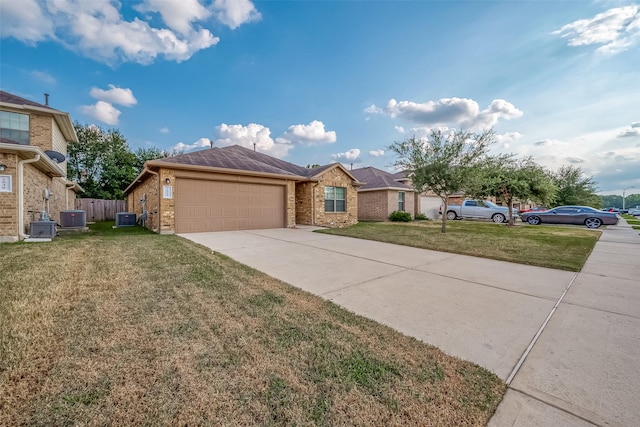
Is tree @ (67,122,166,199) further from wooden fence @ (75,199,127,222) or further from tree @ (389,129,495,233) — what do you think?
tree @ (389,129,495,233)

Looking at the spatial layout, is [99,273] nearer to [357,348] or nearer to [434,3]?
[357,348]

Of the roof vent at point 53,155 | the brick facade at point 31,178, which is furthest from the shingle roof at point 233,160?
the roof vent at point 53,155

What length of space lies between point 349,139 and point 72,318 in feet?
54.8

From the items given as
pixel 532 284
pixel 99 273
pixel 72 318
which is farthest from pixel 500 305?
pixel 99 273

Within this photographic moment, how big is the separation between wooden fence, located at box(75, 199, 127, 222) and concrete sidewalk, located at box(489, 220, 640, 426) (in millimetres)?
24416

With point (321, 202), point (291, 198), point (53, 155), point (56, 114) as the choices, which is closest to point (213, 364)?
point (291, 198)

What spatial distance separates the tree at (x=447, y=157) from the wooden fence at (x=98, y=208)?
21689 millimetres

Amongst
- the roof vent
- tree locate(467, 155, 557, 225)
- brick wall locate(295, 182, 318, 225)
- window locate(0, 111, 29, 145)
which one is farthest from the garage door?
tree locate(467, 155, 557, 225)

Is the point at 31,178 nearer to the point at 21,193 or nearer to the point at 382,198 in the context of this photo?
the point at 21,193

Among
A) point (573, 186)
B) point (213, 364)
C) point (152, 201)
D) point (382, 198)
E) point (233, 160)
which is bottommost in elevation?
point (213, 364)

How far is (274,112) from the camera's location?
1644 cm

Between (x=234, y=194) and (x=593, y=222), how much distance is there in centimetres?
2088

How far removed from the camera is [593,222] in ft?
52.6

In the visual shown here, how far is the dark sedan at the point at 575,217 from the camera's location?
51.4 feet
